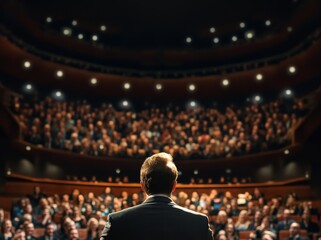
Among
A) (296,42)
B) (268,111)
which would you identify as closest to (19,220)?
(268,111)

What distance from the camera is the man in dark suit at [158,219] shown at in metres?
1.49

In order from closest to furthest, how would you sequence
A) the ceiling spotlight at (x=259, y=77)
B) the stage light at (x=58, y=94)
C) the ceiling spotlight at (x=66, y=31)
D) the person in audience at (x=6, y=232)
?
1. the person in audience at (x=6, y=232)
2. the ceiling spotlight at (x=259, y=77)
3. the stage light at (x=58, y=94)
4. the ceiling spotlight at (x=66, y=31)

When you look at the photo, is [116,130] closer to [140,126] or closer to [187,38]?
[140,126]

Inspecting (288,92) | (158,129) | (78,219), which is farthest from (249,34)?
(78,219)

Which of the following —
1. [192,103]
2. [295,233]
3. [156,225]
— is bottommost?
[156,225]

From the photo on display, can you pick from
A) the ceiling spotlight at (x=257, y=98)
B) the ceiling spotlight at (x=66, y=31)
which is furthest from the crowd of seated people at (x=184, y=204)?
the ceiling spotlight at (x=66, y=31)

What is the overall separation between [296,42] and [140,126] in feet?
18.0

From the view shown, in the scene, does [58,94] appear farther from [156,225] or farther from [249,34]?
[156,225]

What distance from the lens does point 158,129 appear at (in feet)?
46.9

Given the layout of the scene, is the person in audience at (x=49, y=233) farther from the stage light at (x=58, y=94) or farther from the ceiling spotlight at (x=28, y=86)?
the stage light at (x=58, y=94)

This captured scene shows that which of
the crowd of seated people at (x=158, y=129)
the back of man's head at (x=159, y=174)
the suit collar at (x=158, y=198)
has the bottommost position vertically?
the suit collar at (x=158, y=198)

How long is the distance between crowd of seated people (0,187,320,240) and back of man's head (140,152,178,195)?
5.42 m

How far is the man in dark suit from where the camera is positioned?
4.90 feet

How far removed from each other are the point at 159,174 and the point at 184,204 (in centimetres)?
929
